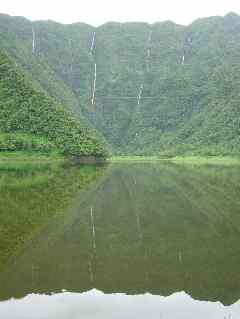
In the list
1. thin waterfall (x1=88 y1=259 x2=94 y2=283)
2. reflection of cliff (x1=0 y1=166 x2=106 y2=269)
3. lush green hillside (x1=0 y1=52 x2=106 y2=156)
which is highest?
thin waterfall (x1=88 y1=259 x2=94 y2=283)

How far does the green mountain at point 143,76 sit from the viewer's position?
127125 mm

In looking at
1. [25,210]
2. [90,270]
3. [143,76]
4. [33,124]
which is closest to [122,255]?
[90,270]

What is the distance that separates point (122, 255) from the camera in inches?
415

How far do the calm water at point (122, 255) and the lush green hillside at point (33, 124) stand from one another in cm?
5953

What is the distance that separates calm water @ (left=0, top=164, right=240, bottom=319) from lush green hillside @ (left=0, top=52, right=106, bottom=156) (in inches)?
2344

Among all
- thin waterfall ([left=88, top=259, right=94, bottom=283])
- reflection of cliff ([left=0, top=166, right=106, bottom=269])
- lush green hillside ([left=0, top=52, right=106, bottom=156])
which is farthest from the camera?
lush green hillside ([left=0, top=52, right=106, bottom=156])

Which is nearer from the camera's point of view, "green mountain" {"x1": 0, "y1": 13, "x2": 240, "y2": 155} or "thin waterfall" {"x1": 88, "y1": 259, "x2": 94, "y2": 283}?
"thin waterfall" {"x1": 88, "y1": 259, "x2": 94, "y2": 283}

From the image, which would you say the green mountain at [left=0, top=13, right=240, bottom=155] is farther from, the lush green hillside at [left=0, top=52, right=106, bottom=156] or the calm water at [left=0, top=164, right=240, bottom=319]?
the calm water at [left=0, top=164, right=240, bottom=319]

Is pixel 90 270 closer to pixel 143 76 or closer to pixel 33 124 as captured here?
pixel 33 124

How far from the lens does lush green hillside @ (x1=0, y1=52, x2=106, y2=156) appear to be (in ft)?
260

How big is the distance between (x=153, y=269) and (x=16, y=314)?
10.1 feet

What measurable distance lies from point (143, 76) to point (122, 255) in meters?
156

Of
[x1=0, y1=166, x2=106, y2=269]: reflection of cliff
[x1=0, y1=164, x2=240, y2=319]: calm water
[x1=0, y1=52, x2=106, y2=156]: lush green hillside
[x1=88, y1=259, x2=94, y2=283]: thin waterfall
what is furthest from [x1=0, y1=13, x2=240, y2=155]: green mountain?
[x1=88, y1=259, x2=94, y2=283]: thin waterfall

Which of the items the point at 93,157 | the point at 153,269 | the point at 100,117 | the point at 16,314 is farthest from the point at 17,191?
the point at 100,117
